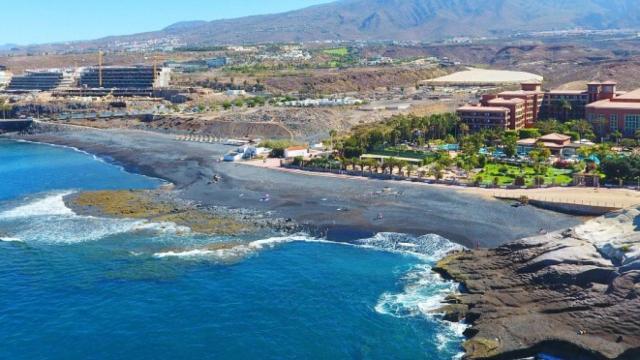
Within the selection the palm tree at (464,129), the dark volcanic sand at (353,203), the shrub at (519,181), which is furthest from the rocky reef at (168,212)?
the palm tree at (464,129)

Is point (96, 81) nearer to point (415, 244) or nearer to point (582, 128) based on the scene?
point (582, 128)

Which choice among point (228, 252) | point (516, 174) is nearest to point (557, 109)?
point (516, 174)

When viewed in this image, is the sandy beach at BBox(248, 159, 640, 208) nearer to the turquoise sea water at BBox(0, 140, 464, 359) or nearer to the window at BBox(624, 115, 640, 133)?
the turquoise sea water at BBox(0, 140, 464, 359)

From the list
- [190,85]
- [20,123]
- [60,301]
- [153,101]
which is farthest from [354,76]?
[60,301]

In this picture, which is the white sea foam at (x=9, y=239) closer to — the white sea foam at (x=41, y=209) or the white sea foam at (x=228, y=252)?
the white sea foam at (x=41, y=209)

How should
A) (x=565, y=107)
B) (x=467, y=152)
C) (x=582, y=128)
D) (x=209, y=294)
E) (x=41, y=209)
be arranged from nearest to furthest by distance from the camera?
(x=209, y=294), (x=41, y=209), (x=467, y=152), (x=582, y=128), (x=565, y=107)

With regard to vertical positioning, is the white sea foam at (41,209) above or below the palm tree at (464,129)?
below

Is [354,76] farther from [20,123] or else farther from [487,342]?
[487,342]
